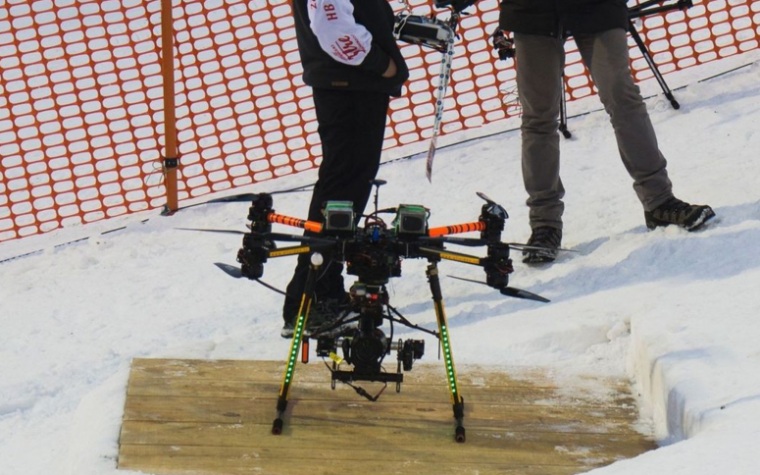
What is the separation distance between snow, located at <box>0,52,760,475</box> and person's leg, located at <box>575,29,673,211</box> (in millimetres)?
262

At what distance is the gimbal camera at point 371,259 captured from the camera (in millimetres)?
4223

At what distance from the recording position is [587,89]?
8.38 metres

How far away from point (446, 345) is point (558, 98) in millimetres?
2047

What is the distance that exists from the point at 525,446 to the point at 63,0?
368 inches

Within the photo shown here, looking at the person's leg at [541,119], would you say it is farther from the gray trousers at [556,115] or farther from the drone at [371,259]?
the drone at [371,259]

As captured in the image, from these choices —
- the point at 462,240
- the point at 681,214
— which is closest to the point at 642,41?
the point at 681,214

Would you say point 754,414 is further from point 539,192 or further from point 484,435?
point 539,192

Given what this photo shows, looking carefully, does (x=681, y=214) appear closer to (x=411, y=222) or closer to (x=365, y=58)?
(x=365, y=58)

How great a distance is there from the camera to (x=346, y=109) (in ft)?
17.7

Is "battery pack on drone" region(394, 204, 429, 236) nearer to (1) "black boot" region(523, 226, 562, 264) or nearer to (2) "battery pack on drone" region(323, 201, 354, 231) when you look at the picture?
(2) "battery pack on drone" region(323, 201, 354, 231)

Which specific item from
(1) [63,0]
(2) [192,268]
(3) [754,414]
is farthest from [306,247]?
(1) [63,0]

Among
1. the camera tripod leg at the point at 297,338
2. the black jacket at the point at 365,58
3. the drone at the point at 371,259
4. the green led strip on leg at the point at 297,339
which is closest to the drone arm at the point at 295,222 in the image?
the drone at the point at 371,259

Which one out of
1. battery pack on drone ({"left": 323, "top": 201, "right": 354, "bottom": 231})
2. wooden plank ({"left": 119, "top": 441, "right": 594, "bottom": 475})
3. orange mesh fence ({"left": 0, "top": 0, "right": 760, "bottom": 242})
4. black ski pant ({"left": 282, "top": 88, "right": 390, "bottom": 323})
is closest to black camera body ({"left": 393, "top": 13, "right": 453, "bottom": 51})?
black ski pant ({"left": 282, "top": 88, "right": 390, "bottom": 323})

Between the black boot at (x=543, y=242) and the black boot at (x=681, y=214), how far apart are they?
46 centimetres
